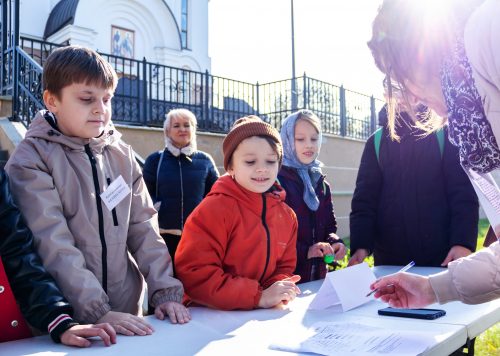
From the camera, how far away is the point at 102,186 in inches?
69.9

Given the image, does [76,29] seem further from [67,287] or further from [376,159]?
[67,287]

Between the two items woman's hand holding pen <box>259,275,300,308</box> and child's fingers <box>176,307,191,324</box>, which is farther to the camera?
woman's hand holding pen <box>259,275,300,308</box>

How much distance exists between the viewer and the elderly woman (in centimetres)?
391

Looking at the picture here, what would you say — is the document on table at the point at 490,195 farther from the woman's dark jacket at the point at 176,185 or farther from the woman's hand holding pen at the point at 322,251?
the woman's dark jacket at the point at 176,185

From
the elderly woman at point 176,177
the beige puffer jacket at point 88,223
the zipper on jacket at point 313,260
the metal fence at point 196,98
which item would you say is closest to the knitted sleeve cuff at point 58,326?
the beige puffer jacket at point 88,223

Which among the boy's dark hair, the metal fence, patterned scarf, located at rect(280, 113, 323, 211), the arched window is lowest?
patterned scarf, located at rect(280, 113, 323, 211)

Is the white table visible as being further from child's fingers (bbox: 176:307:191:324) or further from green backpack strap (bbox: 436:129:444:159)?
green backpack strap (bbox: 436:129:444:159)

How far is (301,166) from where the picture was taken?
116 inches

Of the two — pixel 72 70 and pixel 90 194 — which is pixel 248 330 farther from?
pixel 72 70

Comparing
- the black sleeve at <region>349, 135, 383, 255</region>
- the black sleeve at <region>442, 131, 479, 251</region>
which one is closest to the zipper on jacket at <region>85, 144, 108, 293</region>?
the black sleeve at <region>349, 135, 383, 255</region>

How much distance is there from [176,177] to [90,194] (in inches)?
87.2

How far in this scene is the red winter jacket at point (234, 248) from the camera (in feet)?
5.71

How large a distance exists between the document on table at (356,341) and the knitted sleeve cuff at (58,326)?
52cm

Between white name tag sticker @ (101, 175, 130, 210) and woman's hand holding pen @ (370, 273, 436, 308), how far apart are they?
878mm
